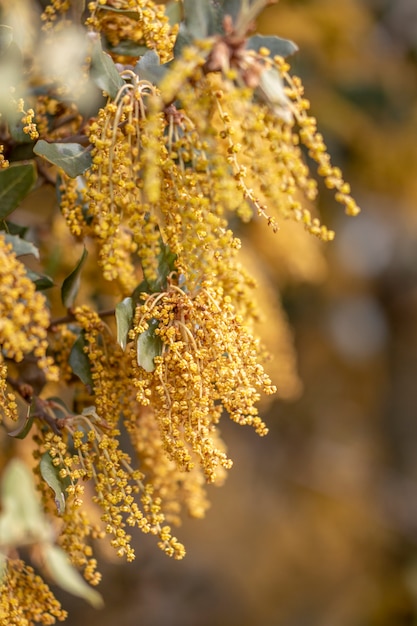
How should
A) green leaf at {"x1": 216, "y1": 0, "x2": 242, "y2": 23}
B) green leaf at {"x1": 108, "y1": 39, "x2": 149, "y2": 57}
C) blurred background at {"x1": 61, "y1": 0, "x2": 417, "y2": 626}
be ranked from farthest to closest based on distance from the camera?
blurred background at {"x1": 61, "y1": 0, "x2": 417, "y2": 626}
green leaf at {"x1": 108, "y1": 39, "x2": 149, "y2": 57}
green leaf at {"x1": 216, "y1": 0, "x2": 242, "y2": 23}

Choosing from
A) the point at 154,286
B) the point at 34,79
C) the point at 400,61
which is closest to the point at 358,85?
the point at 400,61

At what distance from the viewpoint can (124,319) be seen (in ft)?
2.61

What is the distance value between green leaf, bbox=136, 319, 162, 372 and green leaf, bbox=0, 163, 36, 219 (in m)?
0.18

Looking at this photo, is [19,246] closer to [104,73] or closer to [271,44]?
[104,73]

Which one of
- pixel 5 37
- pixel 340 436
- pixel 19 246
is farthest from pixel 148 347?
pixel 340 436

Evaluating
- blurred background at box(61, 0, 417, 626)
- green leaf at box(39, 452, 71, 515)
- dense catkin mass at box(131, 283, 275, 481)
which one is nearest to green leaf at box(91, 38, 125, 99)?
dense catkin mass at box(131, 283, 275, 481)

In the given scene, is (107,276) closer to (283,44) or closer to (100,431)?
(100,431)

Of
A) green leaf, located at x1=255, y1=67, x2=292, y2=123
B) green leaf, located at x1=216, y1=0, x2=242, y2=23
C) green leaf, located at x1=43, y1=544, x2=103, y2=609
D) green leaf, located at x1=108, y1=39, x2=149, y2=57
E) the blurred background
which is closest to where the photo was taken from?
green leaf, located at x1=43, y1=544, x2=103, y2=609

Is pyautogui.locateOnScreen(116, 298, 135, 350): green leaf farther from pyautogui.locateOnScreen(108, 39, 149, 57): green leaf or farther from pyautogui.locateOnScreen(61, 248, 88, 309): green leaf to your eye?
pyautogui.locateOnScreen(108, 39, 149, 57): green leaf

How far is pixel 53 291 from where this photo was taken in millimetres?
1421

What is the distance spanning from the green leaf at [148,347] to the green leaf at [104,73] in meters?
0.24

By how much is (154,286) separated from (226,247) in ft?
0.30

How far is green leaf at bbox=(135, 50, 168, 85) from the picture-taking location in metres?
0.78

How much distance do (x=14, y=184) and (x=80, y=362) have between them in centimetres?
23
